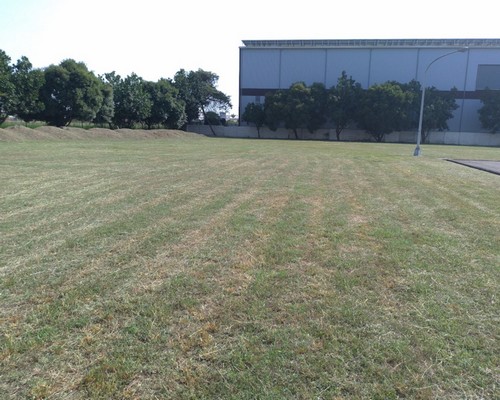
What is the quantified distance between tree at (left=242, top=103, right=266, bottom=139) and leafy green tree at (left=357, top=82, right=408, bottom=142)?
16846 mm

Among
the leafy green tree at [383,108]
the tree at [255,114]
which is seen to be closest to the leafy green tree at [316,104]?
the leafy green tree at [383,108]

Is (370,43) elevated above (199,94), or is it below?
above

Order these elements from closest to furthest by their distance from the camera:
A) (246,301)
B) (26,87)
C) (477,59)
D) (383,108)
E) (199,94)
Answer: (246,301) < (26,87) < (383,108) < (477,59) < (199,94)

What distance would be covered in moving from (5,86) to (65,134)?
6.56m

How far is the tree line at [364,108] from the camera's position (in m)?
58.2

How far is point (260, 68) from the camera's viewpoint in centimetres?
6931

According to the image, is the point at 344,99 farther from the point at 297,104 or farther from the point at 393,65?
the point at 393,65

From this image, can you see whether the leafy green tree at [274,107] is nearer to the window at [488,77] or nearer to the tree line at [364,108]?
the tree line at [364,108]

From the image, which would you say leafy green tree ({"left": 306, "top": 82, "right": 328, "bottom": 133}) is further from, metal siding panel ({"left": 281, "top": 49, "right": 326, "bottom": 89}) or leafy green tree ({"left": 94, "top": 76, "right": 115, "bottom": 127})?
leafy green tree ({"left": 94, "top": 76, "right": 115, "bottom": 127})

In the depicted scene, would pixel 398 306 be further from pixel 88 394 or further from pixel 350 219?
pixel 350 219

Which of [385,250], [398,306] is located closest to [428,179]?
[385,250]

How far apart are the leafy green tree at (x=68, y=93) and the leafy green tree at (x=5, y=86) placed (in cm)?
466

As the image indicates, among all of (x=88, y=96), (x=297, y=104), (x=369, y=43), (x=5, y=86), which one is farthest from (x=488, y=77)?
(x=5, y=86)

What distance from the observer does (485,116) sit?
5978 cm
